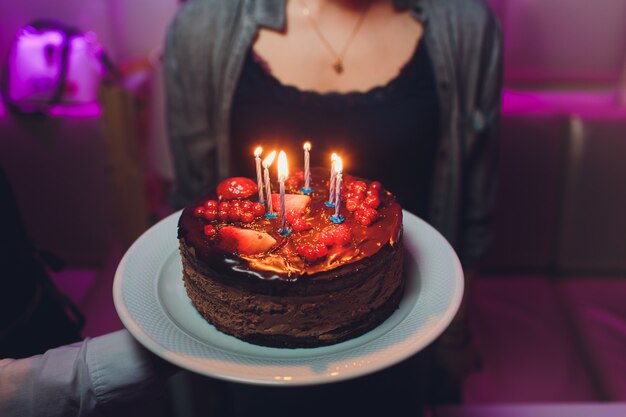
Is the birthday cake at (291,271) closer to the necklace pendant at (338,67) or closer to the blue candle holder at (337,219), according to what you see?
the blue candle holder at (337,219)

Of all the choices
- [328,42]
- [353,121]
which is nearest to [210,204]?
[353,121]

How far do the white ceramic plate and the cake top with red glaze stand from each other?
13 centimetres

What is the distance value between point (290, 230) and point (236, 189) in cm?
22

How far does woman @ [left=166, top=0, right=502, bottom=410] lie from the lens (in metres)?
1.90

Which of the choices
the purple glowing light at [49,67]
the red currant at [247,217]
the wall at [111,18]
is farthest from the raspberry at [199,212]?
the wall at [111,18]

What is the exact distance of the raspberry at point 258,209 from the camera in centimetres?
137

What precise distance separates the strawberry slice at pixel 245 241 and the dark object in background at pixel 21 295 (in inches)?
19.7

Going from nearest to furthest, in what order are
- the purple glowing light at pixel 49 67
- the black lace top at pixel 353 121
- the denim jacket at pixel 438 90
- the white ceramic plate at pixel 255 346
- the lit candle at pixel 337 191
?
the white ceramic plate at pixel 255 346 < the lit candle at pixel 337 191 < the black lace top at pixel 353 121 < the denim jacket at pixel 438 90 < the purple glowing light at pixel 49 67

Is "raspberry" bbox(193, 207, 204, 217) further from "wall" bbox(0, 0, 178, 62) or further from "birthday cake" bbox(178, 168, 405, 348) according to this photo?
"wall" bbox(0, 0, 178, 62)

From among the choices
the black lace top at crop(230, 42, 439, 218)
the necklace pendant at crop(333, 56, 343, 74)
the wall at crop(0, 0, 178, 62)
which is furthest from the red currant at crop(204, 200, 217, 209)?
the wall at crop(0, 0, 178, 62)

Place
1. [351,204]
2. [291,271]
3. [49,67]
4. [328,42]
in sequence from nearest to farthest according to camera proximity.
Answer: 1. [291,271]
2. [351,204]
3. [328,42]
4. [49,67]

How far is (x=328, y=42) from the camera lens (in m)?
2.01

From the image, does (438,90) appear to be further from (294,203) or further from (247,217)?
(247,217)

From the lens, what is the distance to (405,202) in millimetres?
2033
